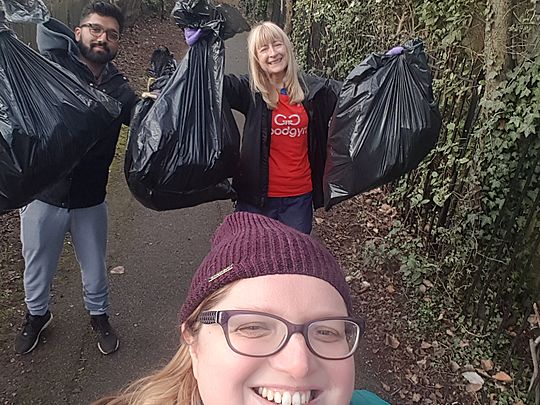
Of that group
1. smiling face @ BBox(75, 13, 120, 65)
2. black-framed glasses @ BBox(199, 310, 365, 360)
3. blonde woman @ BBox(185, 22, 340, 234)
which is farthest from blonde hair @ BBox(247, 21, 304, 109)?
black-framed glasses @ BBox(199, 310, 365, 360)

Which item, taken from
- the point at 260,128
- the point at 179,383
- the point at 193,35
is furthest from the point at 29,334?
the point at 179,383

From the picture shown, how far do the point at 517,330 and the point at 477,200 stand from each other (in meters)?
0.86

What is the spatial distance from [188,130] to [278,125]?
2.21ft

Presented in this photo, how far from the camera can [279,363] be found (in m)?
1.16

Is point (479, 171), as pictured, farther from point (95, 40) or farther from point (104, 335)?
point (104, 335)

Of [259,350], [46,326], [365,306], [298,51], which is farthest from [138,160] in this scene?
[298,51]

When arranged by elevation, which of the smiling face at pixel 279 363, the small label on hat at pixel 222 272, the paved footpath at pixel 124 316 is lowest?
the paved footpath at pixel 124 316

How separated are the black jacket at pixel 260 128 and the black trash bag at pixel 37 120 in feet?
2.89

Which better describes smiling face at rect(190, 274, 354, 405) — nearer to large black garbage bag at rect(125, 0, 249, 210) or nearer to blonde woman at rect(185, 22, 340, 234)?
large black garbage bag at rect(125, 0, 249, 210)

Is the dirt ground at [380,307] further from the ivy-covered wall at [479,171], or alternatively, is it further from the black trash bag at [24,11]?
the black trash bag at [24,11]

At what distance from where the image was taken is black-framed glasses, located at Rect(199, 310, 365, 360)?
3.86 feet

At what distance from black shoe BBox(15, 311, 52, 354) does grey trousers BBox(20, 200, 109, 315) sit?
6 cm

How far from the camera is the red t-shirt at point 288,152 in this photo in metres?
3.14

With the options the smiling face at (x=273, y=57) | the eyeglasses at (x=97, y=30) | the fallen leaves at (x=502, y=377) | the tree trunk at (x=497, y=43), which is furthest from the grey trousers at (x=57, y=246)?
the tree trunk at (x=497, y=43)
